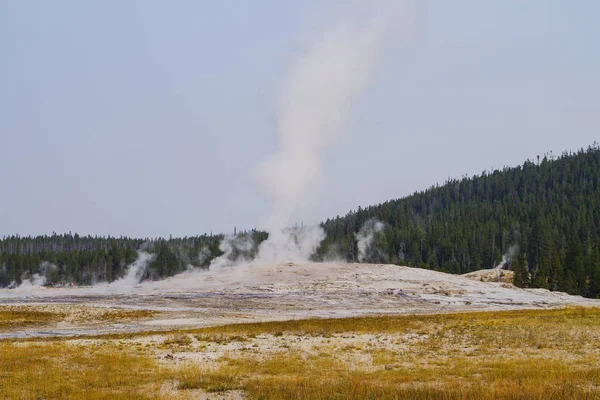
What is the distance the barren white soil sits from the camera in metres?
59.3

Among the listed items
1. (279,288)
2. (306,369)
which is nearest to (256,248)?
(279,288)

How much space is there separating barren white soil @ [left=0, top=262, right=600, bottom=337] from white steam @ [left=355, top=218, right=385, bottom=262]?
182 ft

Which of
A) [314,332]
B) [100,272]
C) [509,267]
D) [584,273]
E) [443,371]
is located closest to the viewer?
[443,371]

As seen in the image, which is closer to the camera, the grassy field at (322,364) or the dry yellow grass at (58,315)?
the grassy field at (322,364)

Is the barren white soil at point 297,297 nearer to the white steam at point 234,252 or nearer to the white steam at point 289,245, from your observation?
the white steam at point 289,245

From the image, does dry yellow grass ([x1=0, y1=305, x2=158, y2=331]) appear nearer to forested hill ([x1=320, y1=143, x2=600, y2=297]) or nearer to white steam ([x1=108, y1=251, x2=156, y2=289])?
forested hill ([x1=320, y1=143, x2=600, y2=297])

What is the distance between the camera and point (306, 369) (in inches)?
917

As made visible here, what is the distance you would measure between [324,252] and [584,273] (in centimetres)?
6588

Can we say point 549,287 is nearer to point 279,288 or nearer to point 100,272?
point 279,288

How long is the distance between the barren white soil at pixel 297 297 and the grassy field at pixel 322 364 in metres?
16.1

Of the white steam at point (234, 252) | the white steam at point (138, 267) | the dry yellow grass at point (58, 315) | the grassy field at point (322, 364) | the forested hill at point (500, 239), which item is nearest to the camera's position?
the grassy field at point (322, 364)

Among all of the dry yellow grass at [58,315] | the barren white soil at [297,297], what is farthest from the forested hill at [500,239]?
the dry yellow grass at [58,315]

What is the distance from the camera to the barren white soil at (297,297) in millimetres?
59259

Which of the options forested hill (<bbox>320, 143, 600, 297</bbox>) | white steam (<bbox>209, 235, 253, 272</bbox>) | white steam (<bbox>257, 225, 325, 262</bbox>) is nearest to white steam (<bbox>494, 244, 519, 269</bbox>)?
forested hill (<bbox>320, 143, 600, 297</bbox>)
